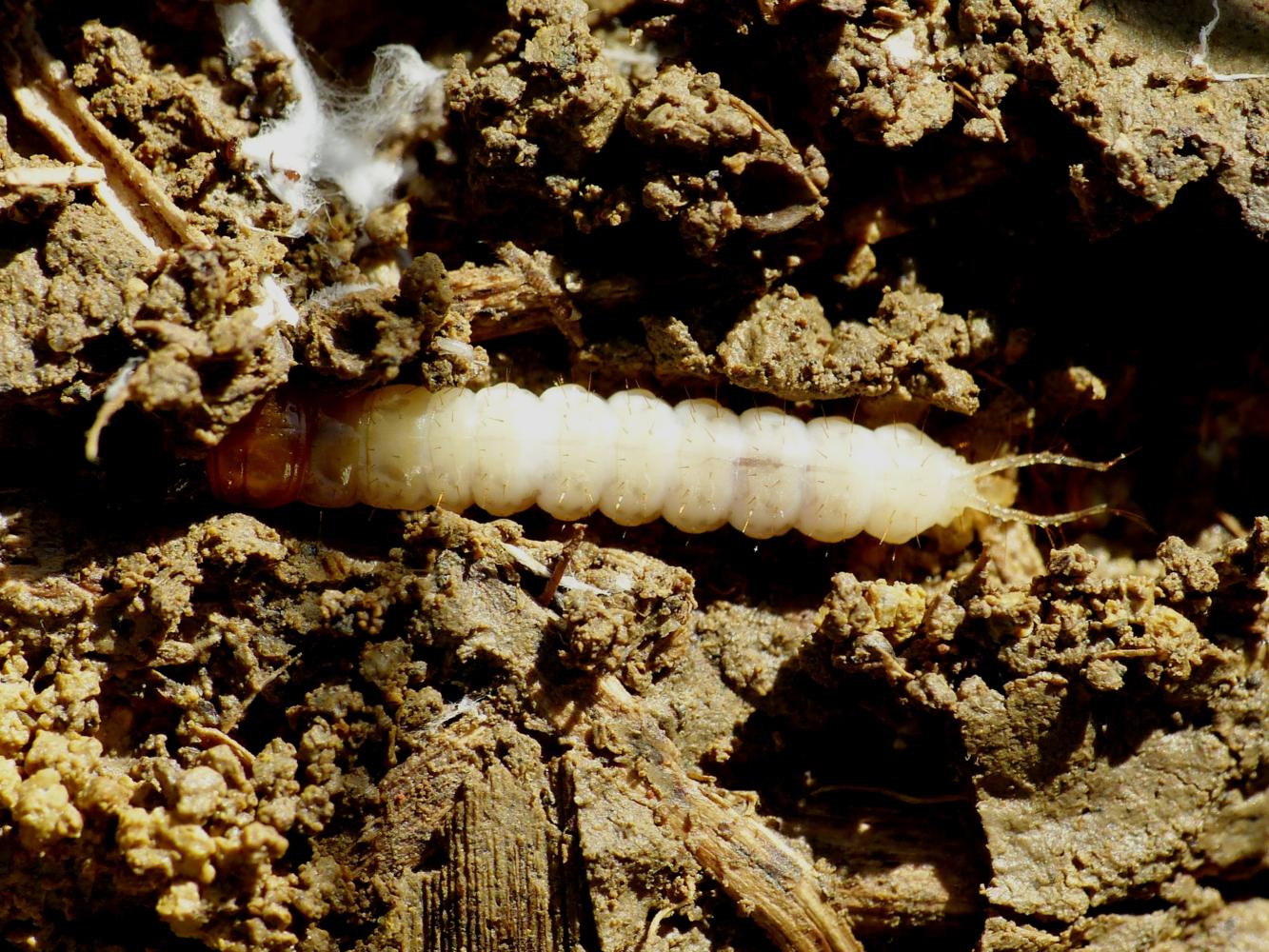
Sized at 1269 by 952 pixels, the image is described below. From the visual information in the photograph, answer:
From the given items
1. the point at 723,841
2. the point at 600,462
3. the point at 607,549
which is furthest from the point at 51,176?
the point at 723,841

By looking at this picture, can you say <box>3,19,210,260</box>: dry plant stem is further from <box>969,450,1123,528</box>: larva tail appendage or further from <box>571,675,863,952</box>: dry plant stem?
<box>969,450,1123,528</box>: larva tail appendage

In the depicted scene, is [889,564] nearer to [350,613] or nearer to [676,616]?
[676,616]

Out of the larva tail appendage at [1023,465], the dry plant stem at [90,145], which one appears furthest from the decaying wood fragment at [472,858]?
the larva tail appendage at [1023,465]

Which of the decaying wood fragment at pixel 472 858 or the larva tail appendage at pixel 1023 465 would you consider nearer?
the decaying wood fragment at pixel 472 858

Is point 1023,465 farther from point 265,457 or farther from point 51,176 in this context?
point 51,176

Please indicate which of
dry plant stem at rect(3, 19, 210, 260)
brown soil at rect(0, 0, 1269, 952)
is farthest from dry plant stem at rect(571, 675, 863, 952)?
dry plant stem at rect(3, 19, 210, 260)

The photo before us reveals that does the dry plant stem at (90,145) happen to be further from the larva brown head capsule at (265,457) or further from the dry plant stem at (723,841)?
the dry plant stem at (723,841)

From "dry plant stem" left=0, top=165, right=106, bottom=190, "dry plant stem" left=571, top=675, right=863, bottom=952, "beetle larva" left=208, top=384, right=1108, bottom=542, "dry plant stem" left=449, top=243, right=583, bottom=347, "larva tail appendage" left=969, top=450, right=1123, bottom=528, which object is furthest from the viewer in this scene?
"larva tail appendage" left=969, top=450, right=1123, bottom=528
